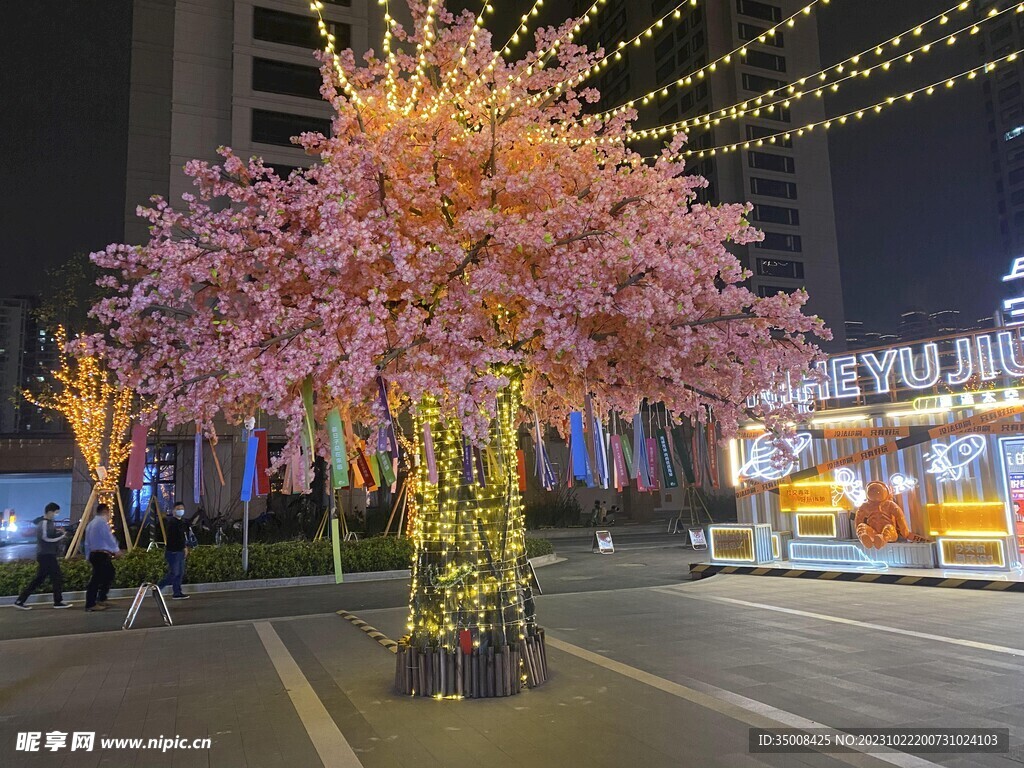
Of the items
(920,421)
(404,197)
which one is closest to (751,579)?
(920,421)

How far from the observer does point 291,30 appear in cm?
3192

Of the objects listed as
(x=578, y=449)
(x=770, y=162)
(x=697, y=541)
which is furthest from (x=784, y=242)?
(x=578, y=449)

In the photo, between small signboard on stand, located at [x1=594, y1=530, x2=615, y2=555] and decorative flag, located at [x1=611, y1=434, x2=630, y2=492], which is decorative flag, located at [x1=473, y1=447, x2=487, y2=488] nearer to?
decorative flag, located at [x1=611, y1=434, x2=630, y2=492]

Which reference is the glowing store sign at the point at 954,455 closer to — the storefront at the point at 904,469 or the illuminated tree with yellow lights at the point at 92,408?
the storefront at the point at 904,469

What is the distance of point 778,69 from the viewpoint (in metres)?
61.6

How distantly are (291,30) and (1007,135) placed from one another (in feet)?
292

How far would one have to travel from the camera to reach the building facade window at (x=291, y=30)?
31.4m

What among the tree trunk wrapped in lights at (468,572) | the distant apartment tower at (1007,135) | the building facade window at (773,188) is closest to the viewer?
the tree trunk wrapped in lights at (468,572)

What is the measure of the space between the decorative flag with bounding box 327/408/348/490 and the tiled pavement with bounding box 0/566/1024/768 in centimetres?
198

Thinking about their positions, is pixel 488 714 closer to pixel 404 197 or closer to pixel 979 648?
pixel 404 197

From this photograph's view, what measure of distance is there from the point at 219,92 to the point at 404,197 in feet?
102

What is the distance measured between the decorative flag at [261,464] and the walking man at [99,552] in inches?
235

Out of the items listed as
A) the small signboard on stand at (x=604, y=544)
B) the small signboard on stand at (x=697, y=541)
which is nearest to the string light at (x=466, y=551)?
the small signboard on stand at (x=604, y=544)

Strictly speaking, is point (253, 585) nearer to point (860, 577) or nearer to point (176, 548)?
point (176, 548)
